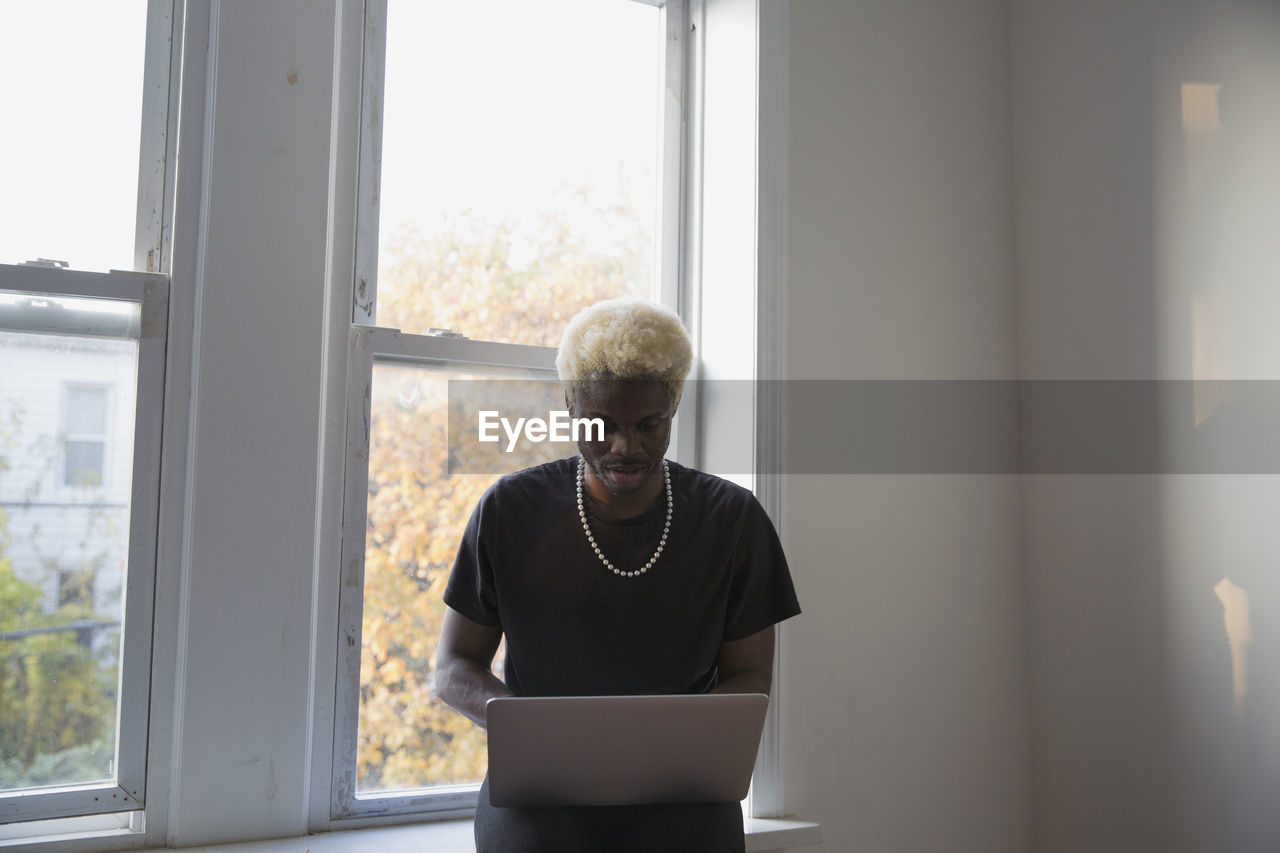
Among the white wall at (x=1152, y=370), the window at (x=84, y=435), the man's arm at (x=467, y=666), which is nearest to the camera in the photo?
the man's arm at (x=467, y=666)

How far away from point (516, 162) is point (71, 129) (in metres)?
0.90

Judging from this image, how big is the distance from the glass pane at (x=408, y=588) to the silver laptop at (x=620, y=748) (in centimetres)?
76

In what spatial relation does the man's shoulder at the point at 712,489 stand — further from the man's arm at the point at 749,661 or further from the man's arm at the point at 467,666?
the man's arm at the point at 467,666

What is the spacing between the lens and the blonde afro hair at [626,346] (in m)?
1.54

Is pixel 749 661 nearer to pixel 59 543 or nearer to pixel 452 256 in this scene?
pixel 452 256

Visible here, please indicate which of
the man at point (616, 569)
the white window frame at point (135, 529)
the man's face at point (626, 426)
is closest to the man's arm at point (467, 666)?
the man at point (616, 569)

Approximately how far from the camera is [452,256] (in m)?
2.08

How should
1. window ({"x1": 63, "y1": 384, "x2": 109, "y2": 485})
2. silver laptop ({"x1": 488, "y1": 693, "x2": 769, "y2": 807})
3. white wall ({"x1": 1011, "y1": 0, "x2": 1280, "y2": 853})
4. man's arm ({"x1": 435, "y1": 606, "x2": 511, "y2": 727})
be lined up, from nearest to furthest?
1. silver laptop ({"x1": 488, "y1": 693, "x2": 769, "y2": 807})
2. man's arm ({"x1": 435, "y1": 606, "x2": 511, "y2": 727})
3. window ({"x1": 63, "y1": 384, "x2": 109, "y2": 485})
4. white wall ({"x1": 1011, "y1": 0, "x2": 1280, "y2": 853})

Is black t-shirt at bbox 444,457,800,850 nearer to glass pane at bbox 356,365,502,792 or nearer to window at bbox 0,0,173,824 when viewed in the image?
glass pane at bbox 356,365,502,792

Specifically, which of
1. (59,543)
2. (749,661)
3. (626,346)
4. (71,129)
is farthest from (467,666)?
(71,129)

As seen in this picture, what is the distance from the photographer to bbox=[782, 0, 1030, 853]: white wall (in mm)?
2117

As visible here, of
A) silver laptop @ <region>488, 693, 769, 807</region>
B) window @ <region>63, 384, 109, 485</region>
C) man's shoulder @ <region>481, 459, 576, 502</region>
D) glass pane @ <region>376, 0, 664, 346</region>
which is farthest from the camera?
glass pane @ <region>376, 0, 664, 346</region>

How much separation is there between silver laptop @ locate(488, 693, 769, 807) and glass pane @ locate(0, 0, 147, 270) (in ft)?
4.16

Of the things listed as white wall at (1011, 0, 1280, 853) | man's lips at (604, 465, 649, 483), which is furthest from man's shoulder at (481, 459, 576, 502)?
white wall at (1011, 0, 1280, 853)
